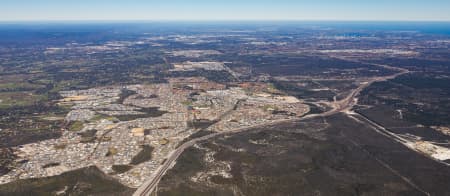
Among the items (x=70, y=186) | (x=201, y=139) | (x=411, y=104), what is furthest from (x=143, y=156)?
(x=411, y=104)

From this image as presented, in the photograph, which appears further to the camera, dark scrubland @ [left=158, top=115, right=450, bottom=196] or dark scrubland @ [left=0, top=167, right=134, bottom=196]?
dark scrubland @ [left=158, top=115, right=450, bottom=196]

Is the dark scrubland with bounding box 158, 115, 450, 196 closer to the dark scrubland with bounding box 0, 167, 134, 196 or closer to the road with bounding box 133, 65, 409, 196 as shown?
the road with bounding box 133, 65, 409, 196

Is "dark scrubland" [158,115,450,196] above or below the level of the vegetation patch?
below

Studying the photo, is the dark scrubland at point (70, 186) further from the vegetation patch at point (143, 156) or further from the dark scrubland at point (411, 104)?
the dark scrubland at point (411, 104)

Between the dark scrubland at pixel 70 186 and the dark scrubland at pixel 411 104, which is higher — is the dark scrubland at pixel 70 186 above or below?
below

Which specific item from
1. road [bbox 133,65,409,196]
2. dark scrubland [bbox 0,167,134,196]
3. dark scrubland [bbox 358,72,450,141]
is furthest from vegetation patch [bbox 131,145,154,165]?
dark scrubland [bbox 358,72,450,141]

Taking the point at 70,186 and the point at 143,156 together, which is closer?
the point at 70,186

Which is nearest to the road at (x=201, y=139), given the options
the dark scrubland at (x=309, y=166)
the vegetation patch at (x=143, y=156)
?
the dark scrubland at (x=309, y=166)

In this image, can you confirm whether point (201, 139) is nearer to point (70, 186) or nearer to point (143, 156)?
point (143, 156)

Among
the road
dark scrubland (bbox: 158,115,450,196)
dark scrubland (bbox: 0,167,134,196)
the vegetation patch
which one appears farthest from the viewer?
the vegetation patch

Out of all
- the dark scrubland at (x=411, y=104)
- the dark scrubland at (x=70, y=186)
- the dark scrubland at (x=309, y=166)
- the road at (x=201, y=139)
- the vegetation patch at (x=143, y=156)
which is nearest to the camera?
the dark scrubland at (x=70, y=186)

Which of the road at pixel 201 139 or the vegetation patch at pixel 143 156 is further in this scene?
the vegetation patch at pixel 143 156
